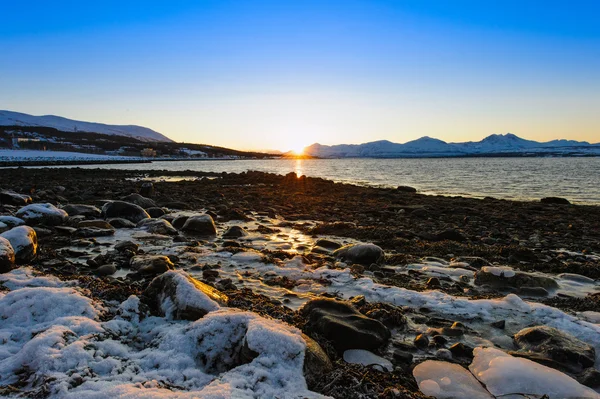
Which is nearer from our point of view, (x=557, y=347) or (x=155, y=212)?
(x=557, y=347)

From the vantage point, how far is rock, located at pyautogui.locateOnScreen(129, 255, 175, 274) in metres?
5.23

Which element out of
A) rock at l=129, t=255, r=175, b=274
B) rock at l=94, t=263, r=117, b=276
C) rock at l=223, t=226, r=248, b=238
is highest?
rock at l=129, t=255, r=175, b=274

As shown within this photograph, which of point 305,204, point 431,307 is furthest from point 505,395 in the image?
point 305,204

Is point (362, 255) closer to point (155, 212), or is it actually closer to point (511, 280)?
point (511, 280)

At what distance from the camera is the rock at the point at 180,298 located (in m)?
3.52

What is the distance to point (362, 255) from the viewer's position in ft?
21.5

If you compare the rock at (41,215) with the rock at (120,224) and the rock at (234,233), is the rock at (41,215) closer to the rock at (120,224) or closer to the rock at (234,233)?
the rock at (120,224)

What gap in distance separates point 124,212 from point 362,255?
6.89 m

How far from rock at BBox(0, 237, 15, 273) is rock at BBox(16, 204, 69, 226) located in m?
4.00

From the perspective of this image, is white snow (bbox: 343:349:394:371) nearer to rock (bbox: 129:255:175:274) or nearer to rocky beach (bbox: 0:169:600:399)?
rocky beach (bbox: 0:169:600:399)

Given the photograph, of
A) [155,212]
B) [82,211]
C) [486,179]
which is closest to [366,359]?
[155,212]

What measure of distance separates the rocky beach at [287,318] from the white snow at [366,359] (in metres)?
0.02

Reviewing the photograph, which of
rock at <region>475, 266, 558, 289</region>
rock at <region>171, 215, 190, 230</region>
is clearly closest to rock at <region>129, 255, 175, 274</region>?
rock at <region>171, 215, 190, 230</region>

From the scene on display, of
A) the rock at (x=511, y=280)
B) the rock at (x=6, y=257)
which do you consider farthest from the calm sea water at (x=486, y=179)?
the rock at (x=6, y=257)
